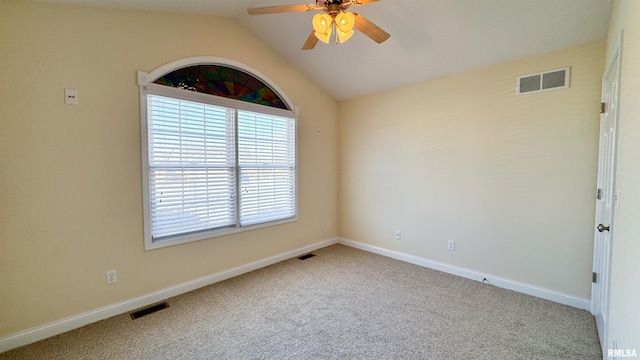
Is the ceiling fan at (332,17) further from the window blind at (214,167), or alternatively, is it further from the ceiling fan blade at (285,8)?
the window blind at (214,167)

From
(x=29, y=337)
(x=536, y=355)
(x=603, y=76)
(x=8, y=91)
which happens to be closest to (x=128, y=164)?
(x=8, y=91)

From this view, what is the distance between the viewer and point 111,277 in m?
2.47

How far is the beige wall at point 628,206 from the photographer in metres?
1.21

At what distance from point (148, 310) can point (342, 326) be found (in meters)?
1.81

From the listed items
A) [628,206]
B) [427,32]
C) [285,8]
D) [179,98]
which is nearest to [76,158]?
[179,98]

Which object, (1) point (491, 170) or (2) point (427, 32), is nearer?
(2) point (427, 32)

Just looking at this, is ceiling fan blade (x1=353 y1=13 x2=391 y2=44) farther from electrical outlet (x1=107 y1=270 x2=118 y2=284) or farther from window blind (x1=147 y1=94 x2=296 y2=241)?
electrical outlet (x1=107 y1=270 x2=118 y2=284)

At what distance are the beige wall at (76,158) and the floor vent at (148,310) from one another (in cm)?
17

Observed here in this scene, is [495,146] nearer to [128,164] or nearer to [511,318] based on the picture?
[511,318]

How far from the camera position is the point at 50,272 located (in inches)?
86.4

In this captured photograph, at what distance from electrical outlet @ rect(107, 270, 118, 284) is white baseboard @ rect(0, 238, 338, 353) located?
22 cm

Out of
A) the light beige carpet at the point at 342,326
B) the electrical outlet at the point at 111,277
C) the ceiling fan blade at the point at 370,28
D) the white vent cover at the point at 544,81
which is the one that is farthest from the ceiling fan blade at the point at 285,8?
the electrical outlet at the point at 111,277

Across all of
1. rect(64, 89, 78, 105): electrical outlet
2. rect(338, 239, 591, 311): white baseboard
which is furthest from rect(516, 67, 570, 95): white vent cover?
rect(64, 89, 78, 105): electrical outlet

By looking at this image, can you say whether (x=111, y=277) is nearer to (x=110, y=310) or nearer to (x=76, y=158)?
(x=110, y=310)
